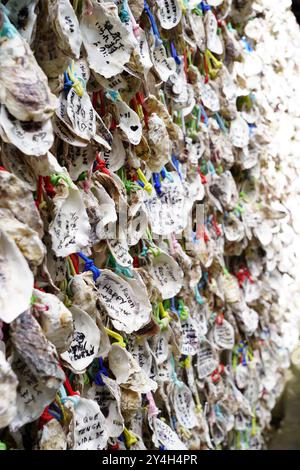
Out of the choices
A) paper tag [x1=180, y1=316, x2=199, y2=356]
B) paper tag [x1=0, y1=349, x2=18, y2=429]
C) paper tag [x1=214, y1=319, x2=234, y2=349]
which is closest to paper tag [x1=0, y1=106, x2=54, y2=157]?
paper tag [x1=0, y1=349, x2=18, y2=429]

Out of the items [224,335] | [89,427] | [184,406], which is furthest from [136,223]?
[224,335]

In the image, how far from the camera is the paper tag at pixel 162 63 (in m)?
1.04

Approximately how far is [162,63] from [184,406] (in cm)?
61

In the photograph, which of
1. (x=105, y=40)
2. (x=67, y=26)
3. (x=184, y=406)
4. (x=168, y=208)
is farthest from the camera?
(x=184, y=406)

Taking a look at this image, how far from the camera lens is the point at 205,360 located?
1396 mm

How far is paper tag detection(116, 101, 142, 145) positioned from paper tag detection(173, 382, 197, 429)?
1.62ft

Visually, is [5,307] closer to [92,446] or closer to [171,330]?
[92,446]

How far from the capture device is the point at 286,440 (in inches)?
99.5

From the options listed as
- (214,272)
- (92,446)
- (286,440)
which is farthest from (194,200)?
(286,440)

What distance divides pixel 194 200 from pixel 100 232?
521 millimetres

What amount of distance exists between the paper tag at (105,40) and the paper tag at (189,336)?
571 mm

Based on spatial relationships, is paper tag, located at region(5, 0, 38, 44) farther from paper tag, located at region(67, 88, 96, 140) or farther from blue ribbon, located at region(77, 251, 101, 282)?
blue ribbon, located at region(77, 251, 101, 282)

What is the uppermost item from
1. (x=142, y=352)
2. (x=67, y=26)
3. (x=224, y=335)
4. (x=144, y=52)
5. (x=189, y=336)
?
(x=67, y=26)

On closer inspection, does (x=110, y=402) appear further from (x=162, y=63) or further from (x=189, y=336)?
(x=162, y=63)
